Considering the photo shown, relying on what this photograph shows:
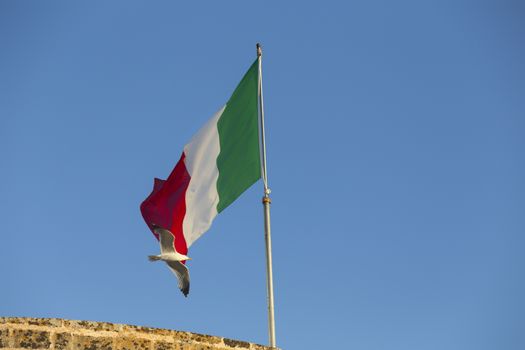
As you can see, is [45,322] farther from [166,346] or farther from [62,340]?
[166,346]

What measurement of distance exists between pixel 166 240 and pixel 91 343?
4.44 m

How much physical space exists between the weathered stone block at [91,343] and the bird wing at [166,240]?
407 centimetres

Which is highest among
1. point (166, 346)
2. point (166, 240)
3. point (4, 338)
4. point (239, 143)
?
point (239, 143)

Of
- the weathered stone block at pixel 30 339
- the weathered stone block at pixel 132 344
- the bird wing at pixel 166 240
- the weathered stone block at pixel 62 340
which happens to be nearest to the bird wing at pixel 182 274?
the bird wing at pixel 166 240

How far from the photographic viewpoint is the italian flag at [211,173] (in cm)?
1338

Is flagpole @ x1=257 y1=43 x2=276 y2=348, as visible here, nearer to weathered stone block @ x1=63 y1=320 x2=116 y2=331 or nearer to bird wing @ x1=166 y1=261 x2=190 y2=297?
bird wing @ x1=166 y1=261 x2=190 y2=297

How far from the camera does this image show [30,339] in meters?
8.58

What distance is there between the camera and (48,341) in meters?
8.62

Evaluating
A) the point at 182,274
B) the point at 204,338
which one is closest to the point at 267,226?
the point at 182,274

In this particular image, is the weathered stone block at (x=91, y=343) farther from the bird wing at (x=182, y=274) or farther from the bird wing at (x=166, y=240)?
the bird wing at (x=166, y=240)

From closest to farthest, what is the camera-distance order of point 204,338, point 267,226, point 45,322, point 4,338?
point 4,338
point 45,322
point 204,338
point 267,226

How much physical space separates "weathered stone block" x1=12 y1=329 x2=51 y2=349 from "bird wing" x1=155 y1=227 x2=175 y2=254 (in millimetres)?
4314

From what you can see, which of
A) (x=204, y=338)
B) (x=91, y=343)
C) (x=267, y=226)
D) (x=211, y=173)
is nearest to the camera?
(x=91, y=343)

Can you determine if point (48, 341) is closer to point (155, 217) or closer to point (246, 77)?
point (155, 217)
